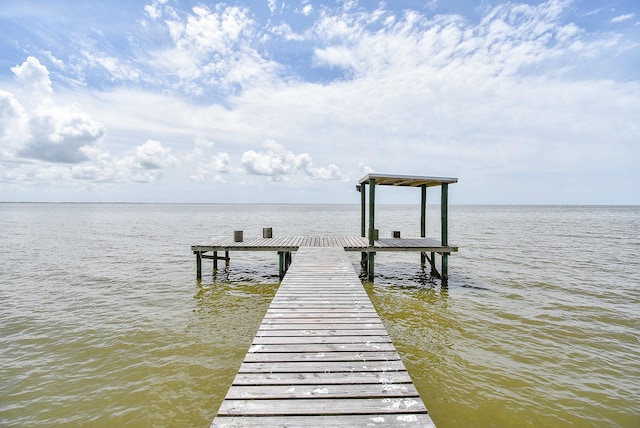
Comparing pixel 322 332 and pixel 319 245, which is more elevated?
pixel 319 245

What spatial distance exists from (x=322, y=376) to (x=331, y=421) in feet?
2.48

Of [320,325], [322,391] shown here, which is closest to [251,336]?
[320,325]

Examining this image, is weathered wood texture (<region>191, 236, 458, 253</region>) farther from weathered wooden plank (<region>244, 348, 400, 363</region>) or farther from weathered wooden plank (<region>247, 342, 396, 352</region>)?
A: weathered wooden plank (<region>244, 348, 400, 363</region>)

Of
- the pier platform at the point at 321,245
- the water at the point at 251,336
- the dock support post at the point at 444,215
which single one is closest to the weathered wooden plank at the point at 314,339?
the water at the point at 251,336

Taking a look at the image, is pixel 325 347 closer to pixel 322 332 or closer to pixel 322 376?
pixel 322 332

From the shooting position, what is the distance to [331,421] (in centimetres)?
304

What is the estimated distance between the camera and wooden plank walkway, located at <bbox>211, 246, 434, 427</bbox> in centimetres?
309

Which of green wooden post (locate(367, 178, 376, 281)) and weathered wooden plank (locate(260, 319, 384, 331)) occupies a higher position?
green wooden post (locate(367, 178, 376, 281))

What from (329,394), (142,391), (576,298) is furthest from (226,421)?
(576,298)

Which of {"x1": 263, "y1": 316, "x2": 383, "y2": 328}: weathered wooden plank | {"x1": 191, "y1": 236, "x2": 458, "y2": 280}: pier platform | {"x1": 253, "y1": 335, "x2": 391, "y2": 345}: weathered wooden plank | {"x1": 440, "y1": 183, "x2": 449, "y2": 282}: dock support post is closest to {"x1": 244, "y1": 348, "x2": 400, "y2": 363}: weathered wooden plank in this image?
{"x1": 253, "y1": 335, "x2": 391, "y2": 345}: weathered wooden plank

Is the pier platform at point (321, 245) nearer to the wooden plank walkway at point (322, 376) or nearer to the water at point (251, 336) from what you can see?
the water at point (251, 336)

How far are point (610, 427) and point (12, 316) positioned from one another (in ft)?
46.1

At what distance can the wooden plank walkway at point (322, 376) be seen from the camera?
122 inches

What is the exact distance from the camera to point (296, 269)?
375 inches
